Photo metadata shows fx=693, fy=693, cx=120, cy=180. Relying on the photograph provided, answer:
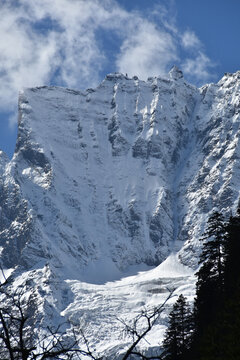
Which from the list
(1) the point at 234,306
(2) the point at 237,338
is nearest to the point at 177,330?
(1) the point at 234,306

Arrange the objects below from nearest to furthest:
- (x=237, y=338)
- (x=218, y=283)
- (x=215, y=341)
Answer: (x=237, y=338) → (x=215, y=341) → (x=218, y=283)

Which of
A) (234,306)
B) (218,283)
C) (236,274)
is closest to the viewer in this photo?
(234,306)

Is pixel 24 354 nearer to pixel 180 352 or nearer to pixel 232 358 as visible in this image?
pixel 232 358

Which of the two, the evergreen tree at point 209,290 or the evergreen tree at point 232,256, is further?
the evergreen tree at point 209,290

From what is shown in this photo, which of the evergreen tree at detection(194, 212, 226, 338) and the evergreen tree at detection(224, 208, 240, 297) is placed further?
the evergreen tree at detection(194, 212, 226, 338)

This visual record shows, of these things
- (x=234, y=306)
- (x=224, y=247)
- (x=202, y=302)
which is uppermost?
(x=224, y=247)

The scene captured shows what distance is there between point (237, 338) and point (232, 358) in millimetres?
2596

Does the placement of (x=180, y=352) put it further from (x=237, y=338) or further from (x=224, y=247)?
(x=237, y=338)

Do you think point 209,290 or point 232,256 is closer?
point 232,256

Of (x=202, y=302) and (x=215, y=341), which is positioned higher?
(x=202, y=302)

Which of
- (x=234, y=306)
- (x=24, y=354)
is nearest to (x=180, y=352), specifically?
(x=234, y=306)

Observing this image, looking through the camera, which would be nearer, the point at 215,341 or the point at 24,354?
the point at 24,354

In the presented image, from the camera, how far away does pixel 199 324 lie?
54.1 meters

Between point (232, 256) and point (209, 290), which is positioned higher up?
point (232, 256)
